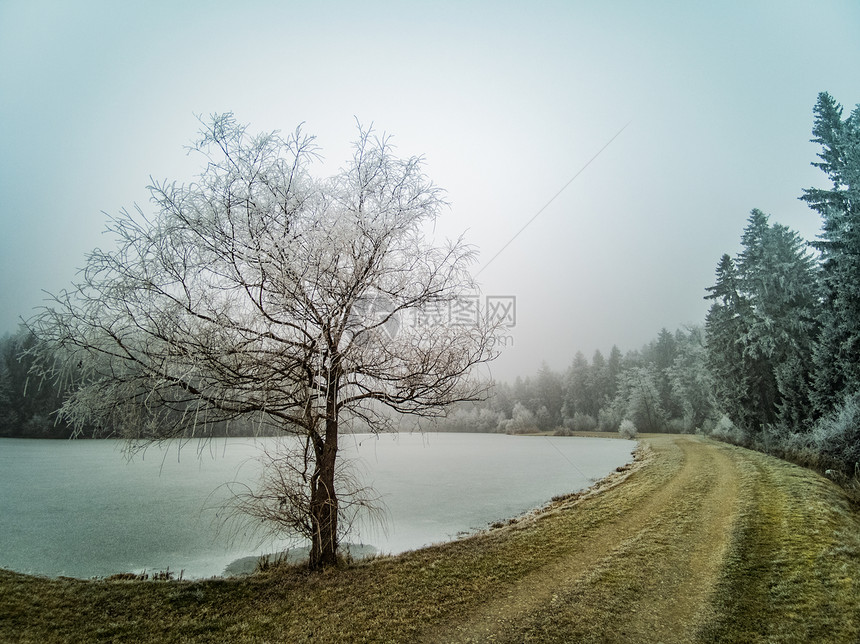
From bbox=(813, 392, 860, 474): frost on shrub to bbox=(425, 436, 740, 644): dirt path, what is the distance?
6754 mm

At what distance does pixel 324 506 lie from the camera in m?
4.52

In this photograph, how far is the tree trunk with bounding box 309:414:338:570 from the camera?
4.43 metres

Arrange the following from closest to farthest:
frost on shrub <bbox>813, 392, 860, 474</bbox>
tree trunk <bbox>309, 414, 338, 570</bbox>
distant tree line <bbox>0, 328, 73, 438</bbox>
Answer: tree trunk <bbox>309, 414, 338, 570</bbox>
frost on shrub <bbox>813, 392, 860, 474</bbox>
distant tree line <bbox>0, 328, 73, 438</bbox>

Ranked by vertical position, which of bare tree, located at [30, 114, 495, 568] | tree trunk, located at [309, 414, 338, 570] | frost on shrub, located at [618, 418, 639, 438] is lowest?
frost on shrub, located at [618, 418, 639, 438]

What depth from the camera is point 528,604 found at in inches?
146

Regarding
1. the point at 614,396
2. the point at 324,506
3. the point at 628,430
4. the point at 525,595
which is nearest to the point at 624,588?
the point at 525,595

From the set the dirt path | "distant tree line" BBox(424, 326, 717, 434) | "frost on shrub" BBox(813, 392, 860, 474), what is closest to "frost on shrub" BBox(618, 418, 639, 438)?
"distant tree line" BBox(424, 326, 717, 434)

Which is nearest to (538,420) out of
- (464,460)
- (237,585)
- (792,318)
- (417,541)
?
(464,460)

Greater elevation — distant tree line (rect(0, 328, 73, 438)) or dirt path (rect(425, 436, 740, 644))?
distant tree line (rect(0, 328, 73, 438))

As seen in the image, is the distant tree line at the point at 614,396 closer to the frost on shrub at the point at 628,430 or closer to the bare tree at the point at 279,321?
the frost on shrub at the point at 628,430

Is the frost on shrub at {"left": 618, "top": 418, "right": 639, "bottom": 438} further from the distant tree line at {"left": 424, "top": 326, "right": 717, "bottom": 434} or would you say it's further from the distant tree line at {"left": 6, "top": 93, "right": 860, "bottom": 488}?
the distant tree line at {"left": 424, "top": 326, "right": 717, "bottom": 434}

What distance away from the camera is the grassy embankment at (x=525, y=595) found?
10.4 ft

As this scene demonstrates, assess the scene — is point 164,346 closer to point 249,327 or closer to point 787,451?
point 249,327

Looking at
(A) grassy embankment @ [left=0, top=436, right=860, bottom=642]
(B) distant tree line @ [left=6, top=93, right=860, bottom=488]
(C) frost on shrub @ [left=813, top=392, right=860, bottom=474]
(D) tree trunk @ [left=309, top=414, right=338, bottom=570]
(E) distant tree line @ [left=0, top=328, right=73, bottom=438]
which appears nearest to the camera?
(A) grassy embankment @ [left=0, top=436, right=860, bottom=642]
